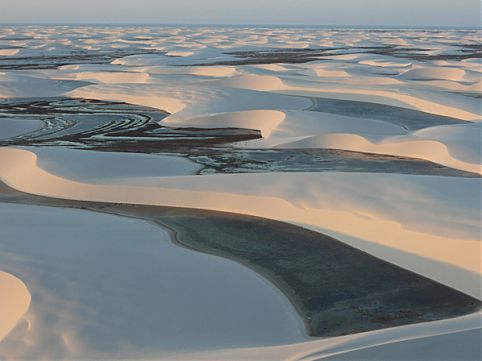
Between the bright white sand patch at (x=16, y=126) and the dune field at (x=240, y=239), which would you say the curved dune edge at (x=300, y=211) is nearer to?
the dune field at (x=240, y=239)

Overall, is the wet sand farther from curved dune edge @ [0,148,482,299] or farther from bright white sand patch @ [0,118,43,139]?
bright white sand patch @ [0,118,43,139]

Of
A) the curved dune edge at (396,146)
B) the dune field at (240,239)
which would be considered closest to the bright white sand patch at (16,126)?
the dune field at (240,239)

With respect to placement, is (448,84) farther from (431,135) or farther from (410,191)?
(410,191)

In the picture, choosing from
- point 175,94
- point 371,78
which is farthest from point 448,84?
point 175,94

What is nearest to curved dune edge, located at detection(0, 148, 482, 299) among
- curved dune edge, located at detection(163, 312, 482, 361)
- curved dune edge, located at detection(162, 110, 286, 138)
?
curved dune edge, located at detection(163, 312, 482, 361)

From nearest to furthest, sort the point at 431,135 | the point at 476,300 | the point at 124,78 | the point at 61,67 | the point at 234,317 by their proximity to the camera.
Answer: the point at 234,317, the point at 476,300, the point at 431,135, the point at 124,78, the point at 61,67

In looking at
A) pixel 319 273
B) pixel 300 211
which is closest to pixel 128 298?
pixel 319 273
